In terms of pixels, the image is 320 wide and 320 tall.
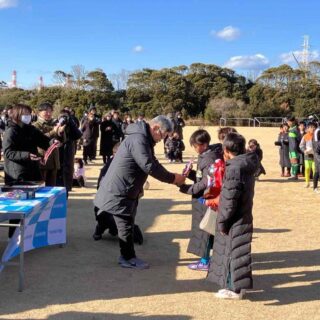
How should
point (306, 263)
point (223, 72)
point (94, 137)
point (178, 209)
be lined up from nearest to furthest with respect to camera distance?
point (306, 263) < point (178, 209) < point (94, 137) < point (223, 72)

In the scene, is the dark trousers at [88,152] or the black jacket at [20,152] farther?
the dark trousers at [88,152]

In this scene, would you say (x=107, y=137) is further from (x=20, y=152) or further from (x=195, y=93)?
(x=195, y=93)

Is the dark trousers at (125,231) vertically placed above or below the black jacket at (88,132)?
below

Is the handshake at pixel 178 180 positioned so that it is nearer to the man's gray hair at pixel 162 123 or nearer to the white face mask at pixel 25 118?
the man's gray hair at pixel 162 123

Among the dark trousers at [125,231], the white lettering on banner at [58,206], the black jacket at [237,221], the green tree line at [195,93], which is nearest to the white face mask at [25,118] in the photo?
the white lettering on banner at [58,206]

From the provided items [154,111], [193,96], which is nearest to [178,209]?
[154,111]

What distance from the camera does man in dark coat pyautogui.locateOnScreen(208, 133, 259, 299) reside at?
3.94m

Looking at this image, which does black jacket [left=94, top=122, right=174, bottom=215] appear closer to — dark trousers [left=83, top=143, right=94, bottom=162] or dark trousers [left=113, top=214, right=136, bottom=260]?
dark trousers [left=113, top=214, right=136, bottom=260]

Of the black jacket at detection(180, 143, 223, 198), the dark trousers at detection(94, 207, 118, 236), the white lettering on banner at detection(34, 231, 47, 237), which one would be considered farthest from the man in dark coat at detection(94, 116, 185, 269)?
the dark trousers at detection(94, 207, 118, 236)

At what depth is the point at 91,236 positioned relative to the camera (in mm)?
6277

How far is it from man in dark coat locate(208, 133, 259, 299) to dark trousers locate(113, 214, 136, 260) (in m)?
1.03

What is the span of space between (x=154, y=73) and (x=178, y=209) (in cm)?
5189

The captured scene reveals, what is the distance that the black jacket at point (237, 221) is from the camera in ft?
12.9

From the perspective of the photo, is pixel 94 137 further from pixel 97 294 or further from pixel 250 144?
pixel 97 294
